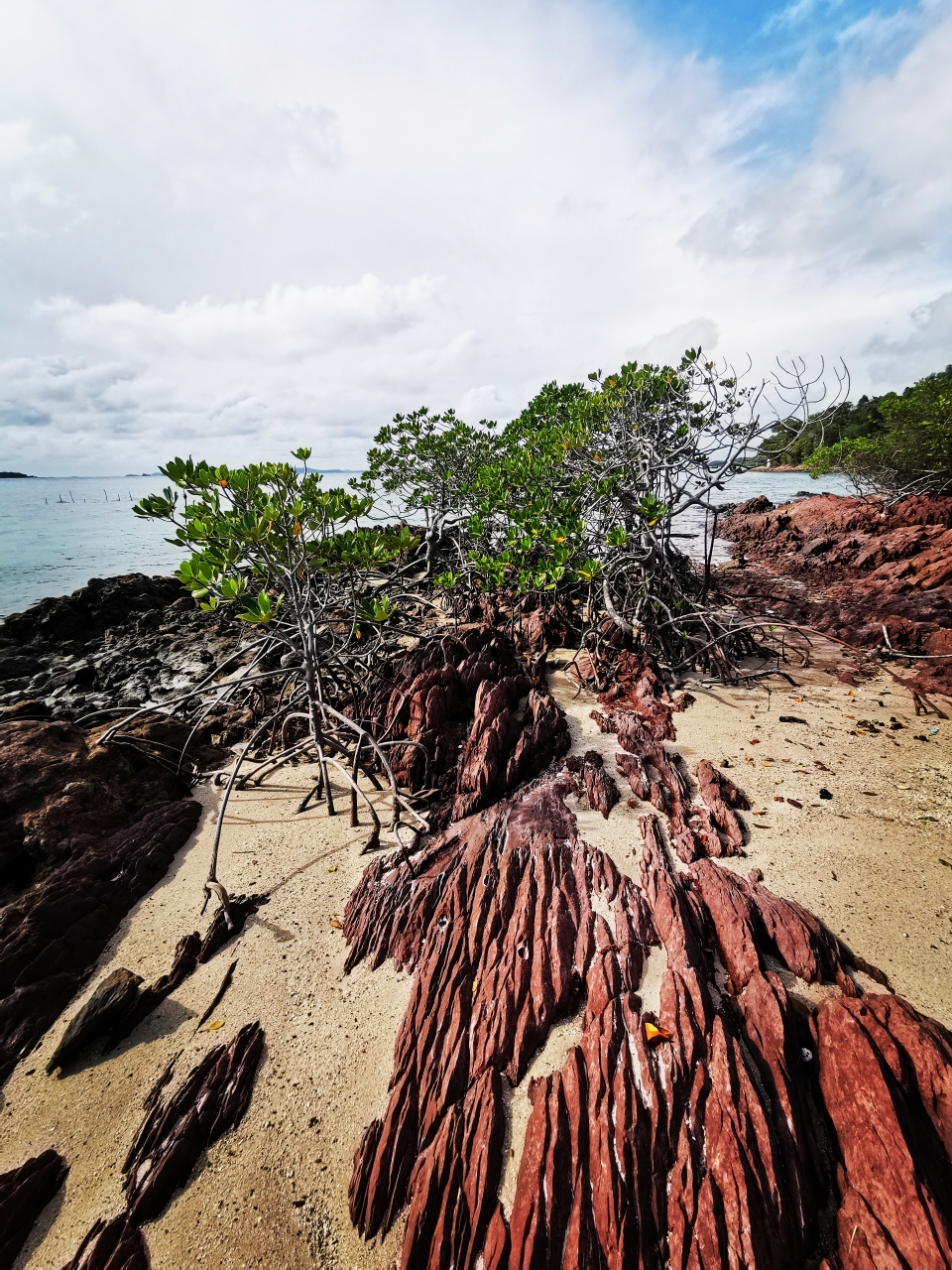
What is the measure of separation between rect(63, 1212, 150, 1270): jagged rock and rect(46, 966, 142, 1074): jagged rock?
92 centimetres

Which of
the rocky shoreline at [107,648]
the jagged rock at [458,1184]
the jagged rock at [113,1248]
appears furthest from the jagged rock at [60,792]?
the jagged rock at [458,1184]

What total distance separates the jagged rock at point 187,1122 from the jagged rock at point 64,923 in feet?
3.62

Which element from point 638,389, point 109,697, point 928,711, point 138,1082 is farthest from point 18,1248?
point 638,389

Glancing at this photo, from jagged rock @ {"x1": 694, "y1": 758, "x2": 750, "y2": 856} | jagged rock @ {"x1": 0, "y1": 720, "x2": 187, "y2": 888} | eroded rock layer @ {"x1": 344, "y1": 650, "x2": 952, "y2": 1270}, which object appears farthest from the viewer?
jagged rock @ {"x1": 0, "y1": 720, "x2": 187, "y2": 888}

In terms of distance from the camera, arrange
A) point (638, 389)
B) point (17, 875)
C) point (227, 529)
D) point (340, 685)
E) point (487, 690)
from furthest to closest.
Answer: point (638, 389) < point (340, 685) < point (487, 690) < point (227, 529) < point (17, 875)

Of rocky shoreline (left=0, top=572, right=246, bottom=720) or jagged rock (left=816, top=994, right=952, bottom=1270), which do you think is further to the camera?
rocky shoreline (left=0, top=572, right=246, bottom=720)

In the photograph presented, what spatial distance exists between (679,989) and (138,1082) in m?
2.92

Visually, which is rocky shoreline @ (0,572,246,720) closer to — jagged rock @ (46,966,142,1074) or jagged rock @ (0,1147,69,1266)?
jagged rock @ (46,966,142,1074)

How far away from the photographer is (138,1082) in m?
2.48

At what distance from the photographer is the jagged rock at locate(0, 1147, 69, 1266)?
76.3 inches

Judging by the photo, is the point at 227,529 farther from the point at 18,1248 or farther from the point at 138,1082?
the point at 18,1248

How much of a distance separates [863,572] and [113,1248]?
651 inches

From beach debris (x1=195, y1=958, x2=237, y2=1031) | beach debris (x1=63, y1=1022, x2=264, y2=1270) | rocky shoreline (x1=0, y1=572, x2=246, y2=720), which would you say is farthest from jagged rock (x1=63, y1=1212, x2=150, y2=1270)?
rocky shoreline (x1=0, y1=572, x2=246, y2=720)

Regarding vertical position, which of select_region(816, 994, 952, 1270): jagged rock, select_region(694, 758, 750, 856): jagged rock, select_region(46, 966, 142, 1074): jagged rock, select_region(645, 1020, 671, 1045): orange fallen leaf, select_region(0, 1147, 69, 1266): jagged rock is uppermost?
select_region(816, 994, 952, 1270): jagged rock
